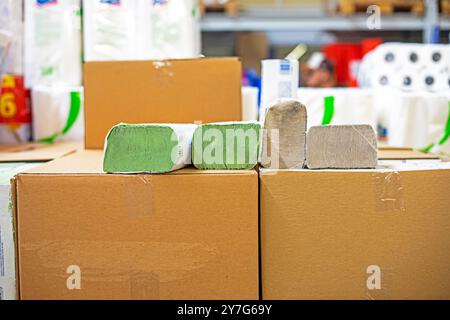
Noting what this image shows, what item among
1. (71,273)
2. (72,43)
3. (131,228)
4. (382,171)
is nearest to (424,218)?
(382,171)

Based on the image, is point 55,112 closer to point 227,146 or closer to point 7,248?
point 7,248

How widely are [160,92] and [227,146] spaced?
0.41 m

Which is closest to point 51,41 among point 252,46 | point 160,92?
point 160,92

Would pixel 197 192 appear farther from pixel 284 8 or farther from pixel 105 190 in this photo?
pixel 284 8

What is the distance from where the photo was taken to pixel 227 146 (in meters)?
1.02

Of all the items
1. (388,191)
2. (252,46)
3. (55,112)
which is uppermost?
(252,46)

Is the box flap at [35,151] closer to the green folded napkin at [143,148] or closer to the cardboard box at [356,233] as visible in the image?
the green folded napkin at [143,148]

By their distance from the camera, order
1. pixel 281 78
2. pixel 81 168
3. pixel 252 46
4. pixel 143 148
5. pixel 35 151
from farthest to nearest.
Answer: pixel 252 46, pixel 35 151, pixel 281 78, pixel 81 168, pixel 143 148

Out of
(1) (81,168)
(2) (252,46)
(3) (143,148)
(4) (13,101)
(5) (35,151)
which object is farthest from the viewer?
(2) (252,46)

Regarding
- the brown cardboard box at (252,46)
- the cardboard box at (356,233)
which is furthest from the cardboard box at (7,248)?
the brown cardboard box at (252,46)

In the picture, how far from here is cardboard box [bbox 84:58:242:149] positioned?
4.45 feet

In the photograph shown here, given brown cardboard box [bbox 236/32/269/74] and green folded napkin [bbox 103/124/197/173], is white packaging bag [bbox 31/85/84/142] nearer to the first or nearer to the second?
green folded napkin [bbox 103/124/197/173]

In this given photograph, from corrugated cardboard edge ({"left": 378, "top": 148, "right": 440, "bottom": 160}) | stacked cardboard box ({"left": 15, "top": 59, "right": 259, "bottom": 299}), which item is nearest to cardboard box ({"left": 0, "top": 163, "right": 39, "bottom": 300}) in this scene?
stacked cardboard box ({"left": 15, "top": 59, "right": 259, "bottom": 299})

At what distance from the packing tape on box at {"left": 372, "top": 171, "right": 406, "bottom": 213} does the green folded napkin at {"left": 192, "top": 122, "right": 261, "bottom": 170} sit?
222mm
